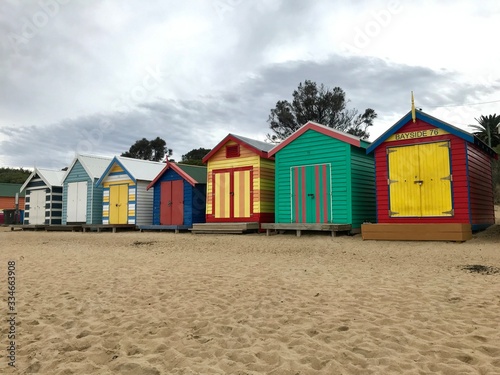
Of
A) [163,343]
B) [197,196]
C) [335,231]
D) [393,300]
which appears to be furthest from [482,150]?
[163,343]

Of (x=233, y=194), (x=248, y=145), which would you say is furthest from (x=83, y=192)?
(x=248, y=145)

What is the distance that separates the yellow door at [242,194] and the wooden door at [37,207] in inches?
635

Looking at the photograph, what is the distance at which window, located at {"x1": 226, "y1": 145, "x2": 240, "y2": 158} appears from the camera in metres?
17.1

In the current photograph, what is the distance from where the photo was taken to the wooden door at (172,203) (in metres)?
19.3

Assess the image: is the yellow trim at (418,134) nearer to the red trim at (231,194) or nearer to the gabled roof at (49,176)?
the red trim at (231,194)

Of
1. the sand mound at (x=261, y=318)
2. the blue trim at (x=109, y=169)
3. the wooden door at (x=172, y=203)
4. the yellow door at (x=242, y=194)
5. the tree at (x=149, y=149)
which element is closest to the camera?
the sand mound at (x=261, y=318)

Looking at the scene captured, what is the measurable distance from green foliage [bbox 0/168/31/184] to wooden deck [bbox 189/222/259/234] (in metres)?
56.0

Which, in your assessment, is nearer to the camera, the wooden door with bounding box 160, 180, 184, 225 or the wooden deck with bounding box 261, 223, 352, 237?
the wooden deck with bounding box 261, 223, 352, 237

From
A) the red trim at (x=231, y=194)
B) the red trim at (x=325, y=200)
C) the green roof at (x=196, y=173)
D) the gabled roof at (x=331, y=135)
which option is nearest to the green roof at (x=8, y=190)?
the green roof at (x=196, y=173)

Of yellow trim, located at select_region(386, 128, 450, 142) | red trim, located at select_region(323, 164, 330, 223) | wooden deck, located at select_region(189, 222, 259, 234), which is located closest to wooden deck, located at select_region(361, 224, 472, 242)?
red trim, located at select_region(323, 164, 330, 223)

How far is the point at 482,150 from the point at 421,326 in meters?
11.9

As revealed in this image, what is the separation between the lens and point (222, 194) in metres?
17.2

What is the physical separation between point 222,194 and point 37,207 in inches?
641

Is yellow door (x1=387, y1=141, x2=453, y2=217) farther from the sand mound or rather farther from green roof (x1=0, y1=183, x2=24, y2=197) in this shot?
green roof (x1=0, y1=183, x2=24, y2=197)
